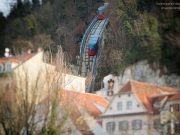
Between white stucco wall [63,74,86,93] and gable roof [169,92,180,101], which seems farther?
white stucco wall [63,74,86,93]

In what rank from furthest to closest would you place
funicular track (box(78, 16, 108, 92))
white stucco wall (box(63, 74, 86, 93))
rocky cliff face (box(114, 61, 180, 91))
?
funicular track (box(78, 16, 108, 92)), white stucco wall (box(63, 74, 86, 93)), rocky cliff face (box(114, 61, 180, 91))

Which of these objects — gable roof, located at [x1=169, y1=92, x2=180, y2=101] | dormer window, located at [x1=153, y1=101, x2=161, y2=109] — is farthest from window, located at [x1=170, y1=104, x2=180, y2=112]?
dormer window, located at [x1=153, y1=101, x2=161, y2=109]

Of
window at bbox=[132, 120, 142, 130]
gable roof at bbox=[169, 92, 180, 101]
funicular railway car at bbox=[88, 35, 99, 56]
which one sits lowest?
window at bbox=[132, 120, 142, 130]

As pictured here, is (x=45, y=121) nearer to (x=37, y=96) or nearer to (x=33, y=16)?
(x=37, y=96)

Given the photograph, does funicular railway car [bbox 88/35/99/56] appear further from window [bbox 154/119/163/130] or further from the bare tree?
window [bbox 154/119/163/130]

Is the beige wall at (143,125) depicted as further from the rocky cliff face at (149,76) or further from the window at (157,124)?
the rocky cliff face at (149,76)

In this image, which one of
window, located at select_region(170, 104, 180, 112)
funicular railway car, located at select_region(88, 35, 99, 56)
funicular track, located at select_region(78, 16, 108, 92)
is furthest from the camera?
funicular railway car, located at select_region(88, 35, 99, 56)

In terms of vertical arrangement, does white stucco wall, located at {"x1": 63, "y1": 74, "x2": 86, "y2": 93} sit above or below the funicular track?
below
